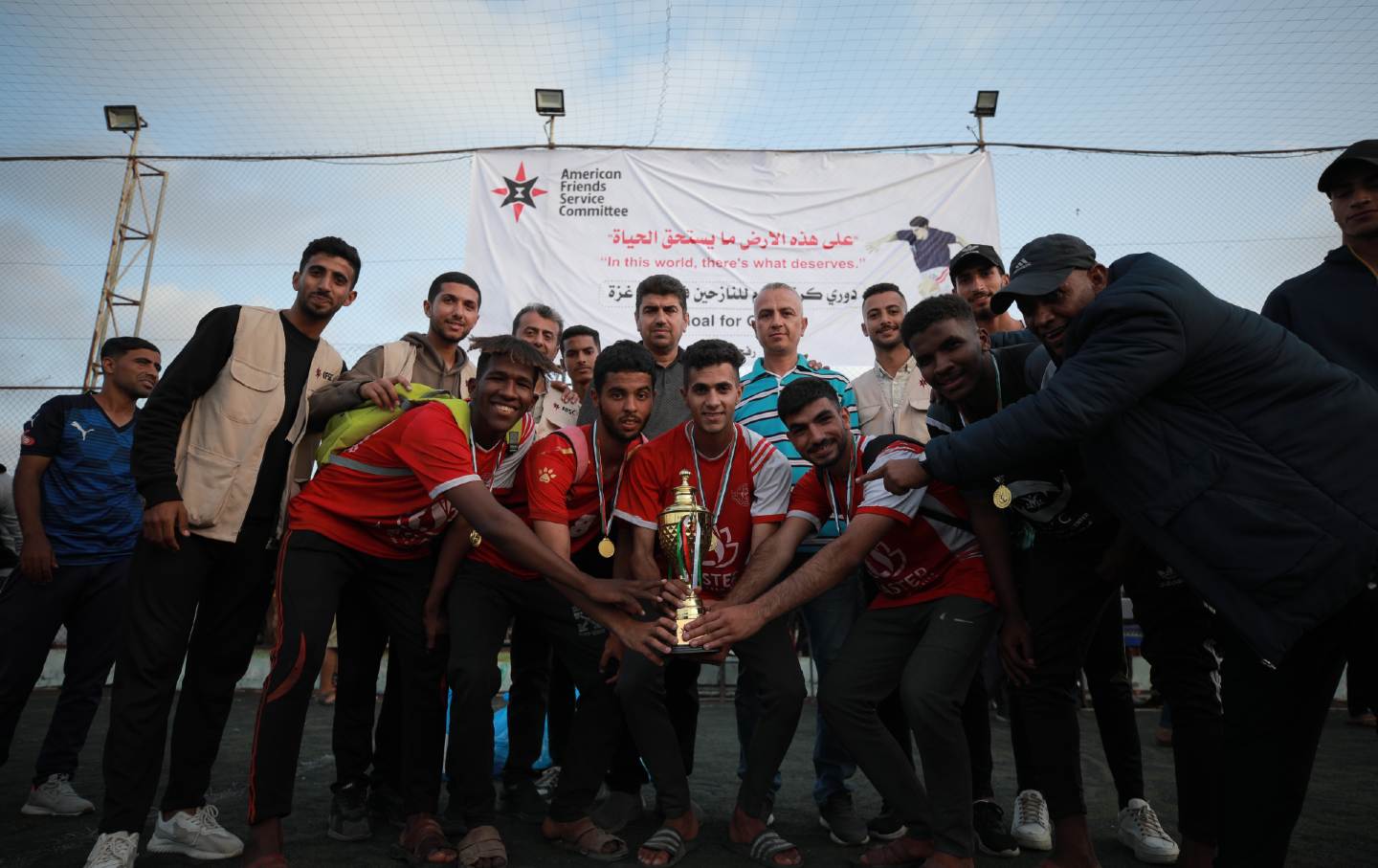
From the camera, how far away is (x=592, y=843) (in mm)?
2875

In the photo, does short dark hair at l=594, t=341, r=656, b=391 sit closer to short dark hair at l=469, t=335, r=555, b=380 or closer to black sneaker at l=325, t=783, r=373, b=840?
short dark hair at l=469, t=335, r=555, b=380

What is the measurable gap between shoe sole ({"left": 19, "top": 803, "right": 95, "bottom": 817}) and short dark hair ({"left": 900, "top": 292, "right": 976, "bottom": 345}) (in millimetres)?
3902

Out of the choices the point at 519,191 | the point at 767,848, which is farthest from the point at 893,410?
the point at 519,191

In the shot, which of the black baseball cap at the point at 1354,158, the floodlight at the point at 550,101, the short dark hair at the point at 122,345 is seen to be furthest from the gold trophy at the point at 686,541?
the floodlight at the point at 550,101

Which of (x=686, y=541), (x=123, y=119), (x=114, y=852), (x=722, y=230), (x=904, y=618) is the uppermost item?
(x=123, y=119)

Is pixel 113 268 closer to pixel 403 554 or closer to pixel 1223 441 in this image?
pixel 403 554

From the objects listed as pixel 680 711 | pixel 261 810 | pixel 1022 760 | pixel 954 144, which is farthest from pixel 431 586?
pixel 954 144

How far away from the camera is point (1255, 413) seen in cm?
193

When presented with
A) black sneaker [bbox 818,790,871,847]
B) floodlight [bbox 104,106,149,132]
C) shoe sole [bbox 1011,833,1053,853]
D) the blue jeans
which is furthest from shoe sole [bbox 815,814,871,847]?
floodlight [bbox 104,106,149,132]

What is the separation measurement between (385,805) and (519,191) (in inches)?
233

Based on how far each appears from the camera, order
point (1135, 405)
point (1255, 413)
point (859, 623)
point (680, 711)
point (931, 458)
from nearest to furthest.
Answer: point (1255, 413) → point (1135, 405) → point (931, 458) → point (859, 623) → point (680, 711)

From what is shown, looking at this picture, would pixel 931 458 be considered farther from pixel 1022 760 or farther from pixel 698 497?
pixel 1022 760

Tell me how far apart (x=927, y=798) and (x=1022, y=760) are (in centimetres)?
78

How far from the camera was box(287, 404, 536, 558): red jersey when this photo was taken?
2.90m
